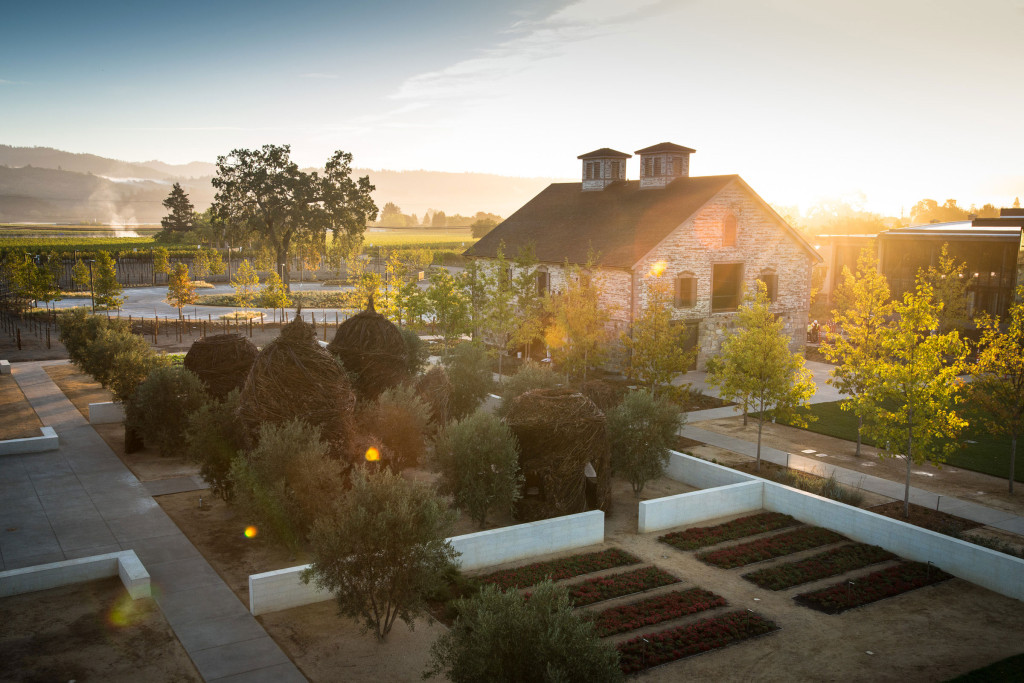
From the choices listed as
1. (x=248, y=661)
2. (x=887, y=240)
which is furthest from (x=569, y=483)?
(x=887, y=240)

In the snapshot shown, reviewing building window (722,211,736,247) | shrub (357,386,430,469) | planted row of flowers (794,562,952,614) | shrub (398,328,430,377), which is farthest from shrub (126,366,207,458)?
building window (722,211,736,247)

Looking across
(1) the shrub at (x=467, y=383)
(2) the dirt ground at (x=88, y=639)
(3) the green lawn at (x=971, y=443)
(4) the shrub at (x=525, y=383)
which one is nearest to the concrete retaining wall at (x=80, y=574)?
(2) the dirt ground at (x=88, y=639)

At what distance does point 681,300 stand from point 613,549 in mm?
22543

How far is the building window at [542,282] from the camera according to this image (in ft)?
133

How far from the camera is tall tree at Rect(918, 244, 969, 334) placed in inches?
1642

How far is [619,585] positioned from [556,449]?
148 inches

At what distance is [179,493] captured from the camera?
20.1 metres

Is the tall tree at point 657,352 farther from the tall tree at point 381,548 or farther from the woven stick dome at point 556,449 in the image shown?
the tall tree at point 381,548

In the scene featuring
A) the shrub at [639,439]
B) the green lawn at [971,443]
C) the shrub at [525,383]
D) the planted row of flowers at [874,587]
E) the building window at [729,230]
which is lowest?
the planted row of flowers at [874,587]

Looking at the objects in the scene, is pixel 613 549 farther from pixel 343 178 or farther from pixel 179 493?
pixel 343 178

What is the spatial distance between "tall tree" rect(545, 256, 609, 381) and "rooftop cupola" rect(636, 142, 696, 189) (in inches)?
352

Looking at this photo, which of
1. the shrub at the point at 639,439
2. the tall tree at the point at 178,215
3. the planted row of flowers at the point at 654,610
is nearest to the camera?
the planted row of flowers at the point at 654,610

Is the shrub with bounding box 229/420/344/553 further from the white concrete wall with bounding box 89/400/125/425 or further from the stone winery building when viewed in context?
the stone winery building

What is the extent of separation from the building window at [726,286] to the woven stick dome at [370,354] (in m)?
21.9
